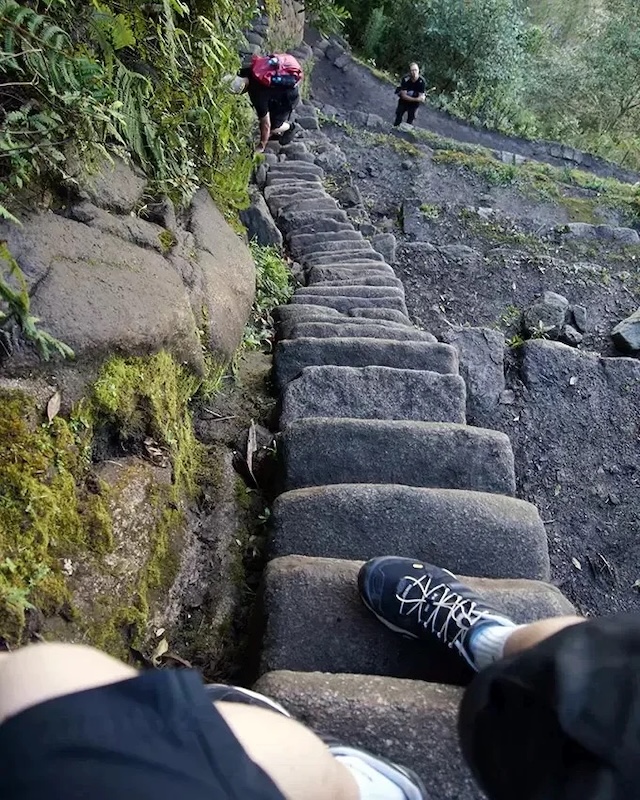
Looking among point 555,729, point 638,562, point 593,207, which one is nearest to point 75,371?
point 555,729

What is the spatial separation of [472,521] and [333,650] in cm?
57

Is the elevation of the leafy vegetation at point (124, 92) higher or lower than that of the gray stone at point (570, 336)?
higher

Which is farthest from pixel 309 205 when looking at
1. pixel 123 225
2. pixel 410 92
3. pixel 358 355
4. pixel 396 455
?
pixel 410 92

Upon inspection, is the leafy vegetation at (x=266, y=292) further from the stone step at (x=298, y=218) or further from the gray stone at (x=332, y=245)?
the stone step at (x=298, y=218)

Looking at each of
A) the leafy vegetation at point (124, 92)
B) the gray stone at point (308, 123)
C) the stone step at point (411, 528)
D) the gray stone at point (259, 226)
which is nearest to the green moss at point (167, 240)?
the leafy vegetation at point (124, 92)

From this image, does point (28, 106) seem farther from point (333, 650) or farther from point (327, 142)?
point (327, 142)

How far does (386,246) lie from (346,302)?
2081 millimetres

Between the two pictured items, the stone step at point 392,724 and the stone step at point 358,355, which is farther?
the stone step at point 358,355

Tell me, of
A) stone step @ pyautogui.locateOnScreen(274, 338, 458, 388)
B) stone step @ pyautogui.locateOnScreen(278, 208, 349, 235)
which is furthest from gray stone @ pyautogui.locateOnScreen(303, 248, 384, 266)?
stone step @ pyautogui.locateOnScreen(274, 338, 458, 388)

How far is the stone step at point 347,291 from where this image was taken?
393cm

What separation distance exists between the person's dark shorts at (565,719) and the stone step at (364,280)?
3222mm

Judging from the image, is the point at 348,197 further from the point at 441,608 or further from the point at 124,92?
the point at 441,608

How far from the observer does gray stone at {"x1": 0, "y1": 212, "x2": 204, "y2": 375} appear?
1.76 meters

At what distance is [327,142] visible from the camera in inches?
316
